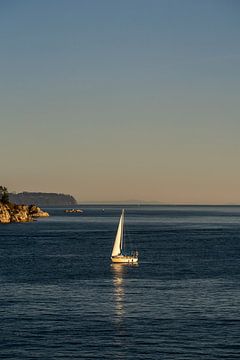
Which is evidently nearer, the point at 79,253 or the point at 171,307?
the point at 171,307

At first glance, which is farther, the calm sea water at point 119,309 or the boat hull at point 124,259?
the boat hull at point 124,259

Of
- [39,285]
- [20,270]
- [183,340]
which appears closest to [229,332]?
[183,340]

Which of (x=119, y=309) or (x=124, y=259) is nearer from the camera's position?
(x=119, y=309)

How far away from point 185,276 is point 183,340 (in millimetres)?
49227

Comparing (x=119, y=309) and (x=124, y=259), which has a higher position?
(x=124, y=259)

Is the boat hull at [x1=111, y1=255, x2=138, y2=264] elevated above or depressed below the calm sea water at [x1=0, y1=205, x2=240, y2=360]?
above

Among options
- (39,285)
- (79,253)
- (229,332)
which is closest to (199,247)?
(79,253)

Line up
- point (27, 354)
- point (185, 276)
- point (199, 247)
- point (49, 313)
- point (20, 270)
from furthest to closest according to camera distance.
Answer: point (199, 247)
point (20, 270)
point (185, 276)
point (49, 313)
point (27, 354)

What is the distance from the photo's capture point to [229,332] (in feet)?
236

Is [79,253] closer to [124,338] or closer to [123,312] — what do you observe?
[123,312]

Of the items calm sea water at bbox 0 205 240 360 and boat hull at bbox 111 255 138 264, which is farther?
boat hull at bbox 111 255 138 264

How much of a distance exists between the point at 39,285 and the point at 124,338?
124ft

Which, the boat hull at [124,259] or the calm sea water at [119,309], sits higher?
the boat hull at [124,259]

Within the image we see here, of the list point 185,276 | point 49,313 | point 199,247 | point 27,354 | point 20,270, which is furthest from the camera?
point 199,247
